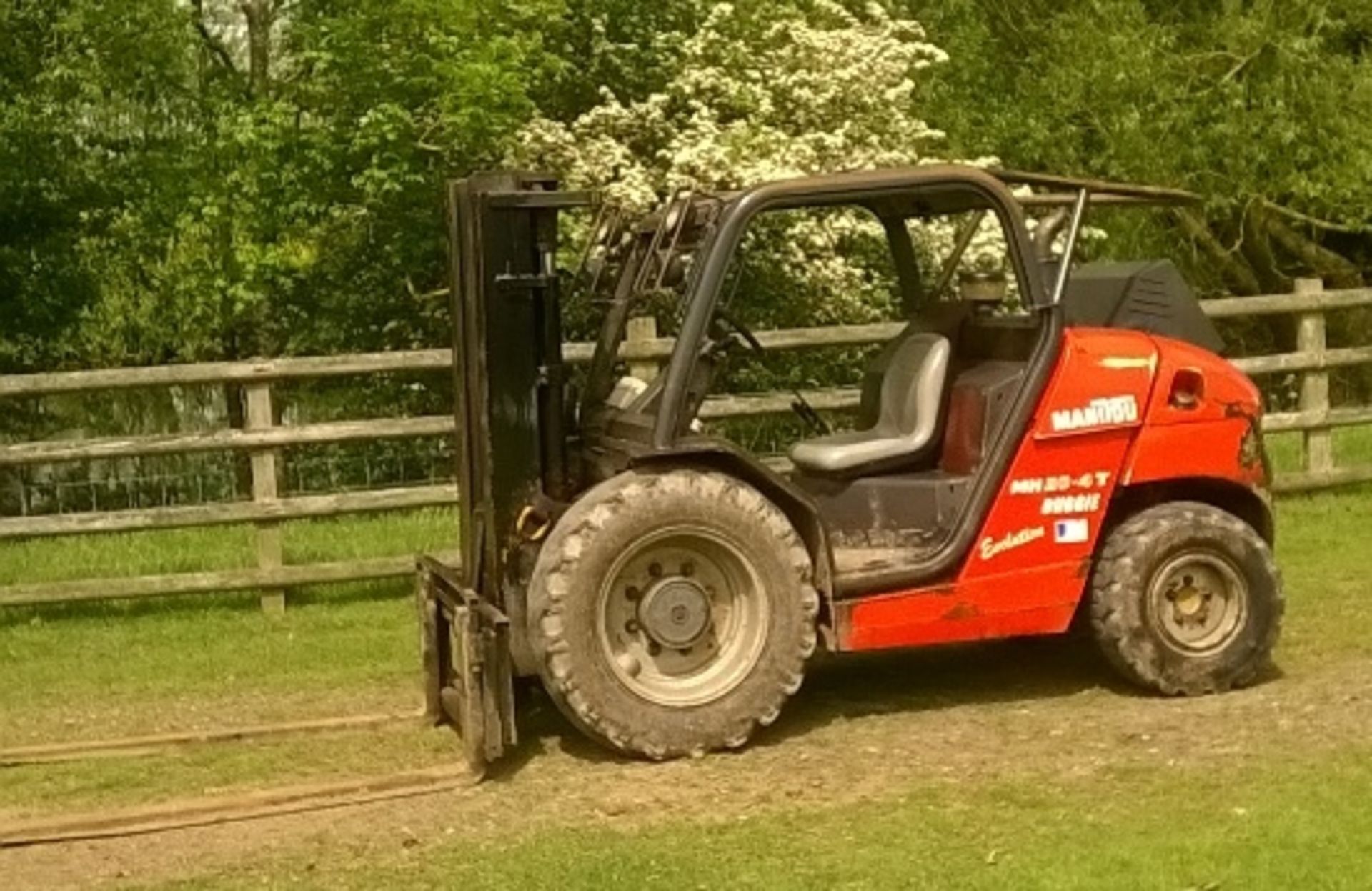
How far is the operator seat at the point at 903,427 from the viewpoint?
8711mm

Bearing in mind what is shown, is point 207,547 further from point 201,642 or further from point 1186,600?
point 1186,600

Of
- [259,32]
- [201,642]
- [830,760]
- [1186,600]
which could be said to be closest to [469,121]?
[201,642]

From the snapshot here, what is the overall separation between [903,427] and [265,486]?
4.51 meters

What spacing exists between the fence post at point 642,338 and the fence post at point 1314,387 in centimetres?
434

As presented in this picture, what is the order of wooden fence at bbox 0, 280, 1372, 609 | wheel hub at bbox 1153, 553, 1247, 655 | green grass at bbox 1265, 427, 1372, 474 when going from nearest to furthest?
wheel hub at bbox 1153, 553, 1247, 655 < wooden fence at bbox 0, 280, 1372, 609 < green grass at bbox 1265, 427, 1372, 474

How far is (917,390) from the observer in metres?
8.79

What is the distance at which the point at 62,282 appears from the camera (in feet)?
59.8

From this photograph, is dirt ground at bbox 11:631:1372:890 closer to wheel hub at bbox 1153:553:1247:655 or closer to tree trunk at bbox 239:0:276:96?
wheel hub at bbox 1153:553:1247:655

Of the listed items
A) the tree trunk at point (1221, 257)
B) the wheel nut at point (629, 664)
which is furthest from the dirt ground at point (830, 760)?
the tree trunk at point (1221, 257)

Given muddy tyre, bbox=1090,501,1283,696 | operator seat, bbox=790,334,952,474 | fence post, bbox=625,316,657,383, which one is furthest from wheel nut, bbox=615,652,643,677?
fence post, bbox=625,316,657,383

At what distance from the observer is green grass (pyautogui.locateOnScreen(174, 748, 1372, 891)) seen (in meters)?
6.36

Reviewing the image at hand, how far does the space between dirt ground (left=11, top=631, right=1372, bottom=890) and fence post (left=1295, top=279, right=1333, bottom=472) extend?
4.89m

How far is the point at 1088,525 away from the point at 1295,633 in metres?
1.82

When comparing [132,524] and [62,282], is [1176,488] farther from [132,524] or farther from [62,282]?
[62,282]
